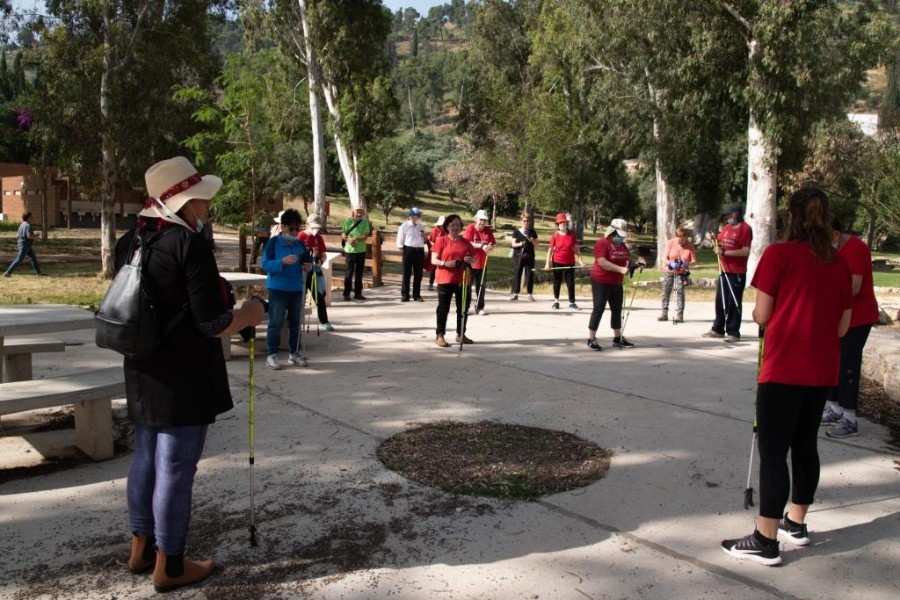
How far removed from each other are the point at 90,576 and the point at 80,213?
44.9 metres

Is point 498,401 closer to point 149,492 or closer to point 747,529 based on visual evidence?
point 747,529

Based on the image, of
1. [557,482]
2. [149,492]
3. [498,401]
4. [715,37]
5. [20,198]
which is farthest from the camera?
[20,198]

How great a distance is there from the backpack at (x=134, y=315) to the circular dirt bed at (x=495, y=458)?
224 cm

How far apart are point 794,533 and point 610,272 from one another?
5.96 meters

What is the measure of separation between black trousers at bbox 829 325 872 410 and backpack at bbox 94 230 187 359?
5.14 meters

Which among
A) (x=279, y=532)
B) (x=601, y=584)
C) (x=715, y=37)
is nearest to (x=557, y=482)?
(x=601, y=584)

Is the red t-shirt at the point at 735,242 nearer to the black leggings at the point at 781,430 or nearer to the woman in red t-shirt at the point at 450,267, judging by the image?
the woman in red t-shirt at the point at 450,267

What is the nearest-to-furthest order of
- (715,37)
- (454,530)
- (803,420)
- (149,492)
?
(149,492) → (803,420) → (454,530) → (715,37)

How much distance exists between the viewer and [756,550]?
402cm

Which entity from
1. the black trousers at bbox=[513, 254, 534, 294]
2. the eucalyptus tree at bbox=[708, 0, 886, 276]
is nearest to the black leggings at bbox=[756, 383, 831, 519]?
the black trousers at bbox=[513, 254, 534, 294]

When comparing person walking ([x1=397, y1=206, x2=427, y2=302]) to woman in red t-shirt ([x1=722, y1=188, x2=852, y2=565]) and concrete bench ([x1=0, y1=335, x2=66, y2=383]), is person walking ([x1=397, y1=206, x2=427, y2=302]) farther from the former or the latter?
woman in red t-shirt ([x1=722, y1=188, x2=852, y2=565])

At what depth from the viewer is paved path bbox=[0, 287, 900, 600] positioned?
376 cm

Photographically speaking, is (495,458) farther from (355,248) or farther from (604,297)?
(355,248)

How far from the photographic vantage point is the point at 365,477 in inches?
203
